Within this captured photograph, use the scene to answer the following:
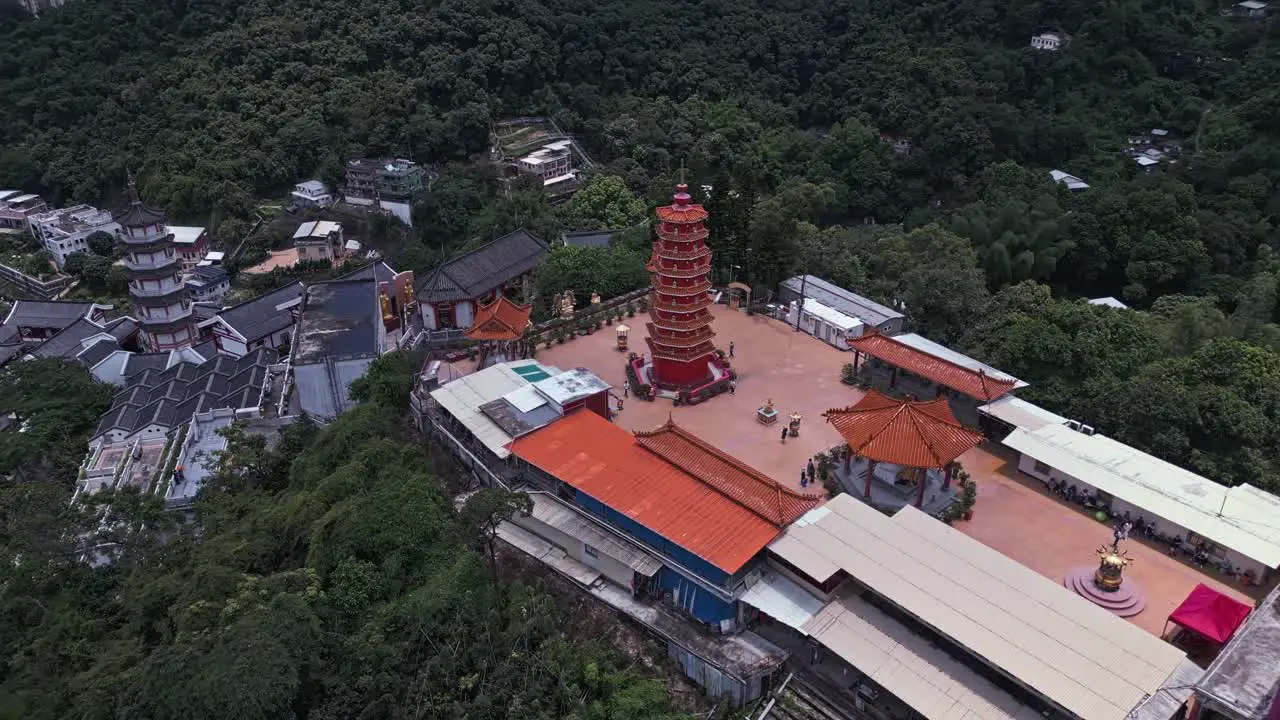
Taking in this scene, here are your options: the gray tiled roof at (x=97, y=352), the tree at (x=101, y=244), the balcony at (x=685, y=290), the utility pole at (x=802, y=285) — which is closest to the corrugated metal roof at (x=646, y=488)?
the balcony at (x=685, y=290)

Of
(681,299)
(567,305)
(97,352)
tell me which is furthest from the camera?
(97,352)

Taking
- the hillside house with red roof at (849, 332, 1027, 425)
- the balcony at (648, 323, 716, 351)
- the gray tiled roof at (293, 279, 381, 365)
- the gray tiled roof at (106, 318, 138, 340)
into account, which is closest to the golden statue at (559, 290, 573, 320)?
the balcony at (648, 323, 716, 351)

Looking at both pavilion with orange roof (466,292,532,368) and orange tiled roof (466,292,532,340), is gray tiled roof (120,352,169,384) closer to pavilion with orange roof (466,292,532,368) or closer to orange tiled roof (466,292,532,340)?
pavilion with orange roof (466,292,532,368)

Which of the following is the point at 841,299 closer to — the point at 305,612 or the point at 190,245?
the point at 305,612

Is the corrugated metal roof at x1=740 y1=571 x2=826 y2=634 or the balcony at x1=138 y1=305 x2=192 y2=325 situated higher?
the corrugated metal roof at x1=740 y1=571 x2=826 y2=634

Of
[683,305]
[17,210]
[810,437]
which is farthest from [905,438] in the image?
[17,210]

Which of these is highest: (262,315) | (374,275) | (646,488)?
(646,488)

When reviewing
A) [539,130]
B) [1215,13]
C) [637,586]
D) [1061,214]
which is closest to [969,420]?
[637,586]
